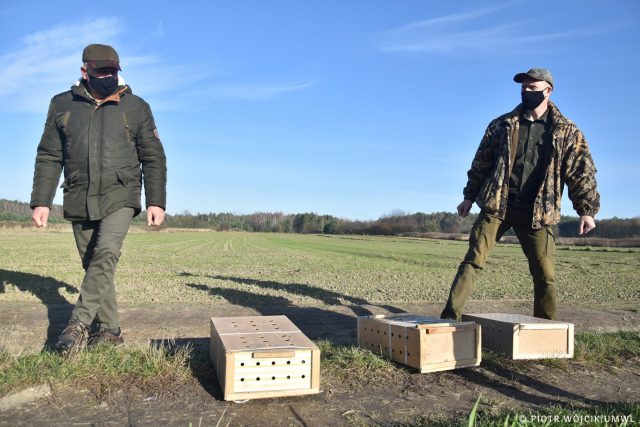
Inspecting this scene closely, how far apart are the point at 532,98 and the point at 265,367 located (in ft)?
11.8

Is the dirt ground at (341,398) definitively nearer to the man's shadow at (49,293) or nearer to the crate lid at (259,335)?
the man's shadow at (49,293)

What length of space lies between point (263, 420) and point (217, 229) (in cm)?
14328

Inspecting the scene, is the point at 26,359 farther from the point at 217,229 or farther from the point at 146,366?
the point at 217,229

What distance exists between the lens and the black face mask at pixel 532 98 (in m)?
4.97

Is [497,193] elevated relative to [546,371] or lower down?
elevated

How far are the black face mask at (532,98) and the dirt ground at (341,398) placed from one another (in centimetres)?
238

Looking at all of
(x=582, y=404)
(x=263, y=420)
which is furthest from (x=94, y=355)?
(x=582, y=404)

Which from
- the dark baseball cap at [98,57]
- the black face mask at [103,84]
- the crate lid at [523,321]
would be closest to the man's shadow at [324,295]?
the crate lid at [523,321]

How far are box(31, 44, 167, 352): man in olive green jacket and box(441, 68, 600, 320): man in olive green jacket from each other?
3.05 m

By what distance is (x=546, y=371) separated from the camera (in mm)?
4035

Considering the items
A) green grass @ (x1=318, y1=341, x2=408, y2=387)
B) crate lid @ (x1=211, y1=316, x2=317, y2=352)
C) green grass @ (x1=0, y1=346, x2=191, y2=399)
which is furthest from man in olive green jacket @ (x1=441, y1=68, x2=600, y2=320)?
green grass @ (x1=0, y1=346, x2=191, y2=399)

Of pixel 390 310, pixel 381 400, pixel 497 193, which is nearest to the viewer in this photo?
pixel 381 400

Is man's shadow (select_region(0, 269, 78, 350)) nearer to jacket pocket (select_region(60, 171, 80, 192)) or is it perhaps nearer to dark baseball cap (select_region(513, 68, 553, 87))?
jacket pocket (select_region(60, 171, 80, 192))

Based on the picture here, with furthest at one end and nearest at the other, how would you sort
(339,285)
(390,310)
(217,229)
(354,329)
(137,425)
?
(217,229), (339,285), (390,310), (354,329), (137,425)
